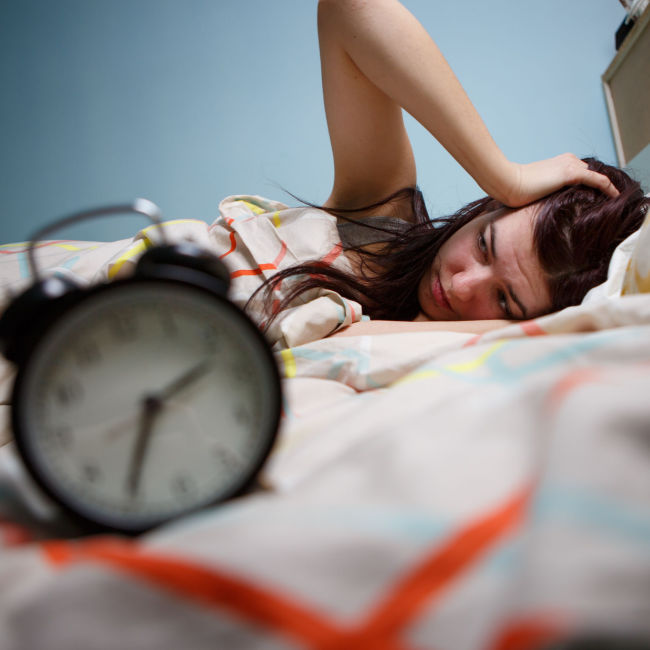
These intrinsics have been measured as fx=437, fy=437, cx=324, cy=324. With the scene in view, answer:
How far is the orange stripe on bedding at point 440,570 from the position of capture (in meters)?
0.16

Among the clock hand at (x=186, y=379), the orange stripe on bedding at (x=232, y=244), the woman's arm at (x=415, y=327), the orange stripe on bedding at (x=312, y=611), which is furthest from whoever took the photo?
the orange stripe on bedding at (x=232, y=244)

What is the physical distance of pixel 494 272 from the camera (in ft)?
3.02

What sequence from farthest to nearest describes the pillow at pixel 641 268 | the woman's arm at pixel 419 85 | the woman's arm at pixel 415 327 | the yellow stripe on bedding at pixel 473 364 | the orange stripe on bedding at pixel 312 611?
the woman's arm at pixel 419 85, the woman's arm at pixel 415 327, the pillow at pixel 641 268, the yellow stripe on bedding at pixel 473 364, the orange stripe on bedding at pixel 312 611

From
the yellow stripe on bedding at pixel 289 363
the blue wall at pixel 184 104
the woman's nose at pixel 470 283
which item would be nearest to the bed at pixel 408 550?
the yellow stripe on bedding at pixel 289 363

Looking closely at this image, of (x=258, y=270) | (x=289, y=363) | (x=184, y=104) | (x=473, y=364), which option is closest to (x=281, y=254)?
(x=258, y=270)

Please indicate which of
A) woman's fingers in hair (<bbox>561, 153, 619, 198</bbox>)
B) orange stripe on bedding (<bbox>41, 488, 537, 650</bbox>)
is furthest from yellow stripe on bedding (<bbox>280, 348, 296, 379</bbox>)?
woman's fingers in hair (<bbox>561, 153, 619, 198</bbox>)

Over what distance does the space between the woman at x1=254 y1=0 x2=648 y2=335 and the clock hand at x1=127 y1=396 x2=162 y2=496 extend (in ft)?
1.77

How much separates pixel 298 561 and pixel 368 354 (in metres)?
0.38

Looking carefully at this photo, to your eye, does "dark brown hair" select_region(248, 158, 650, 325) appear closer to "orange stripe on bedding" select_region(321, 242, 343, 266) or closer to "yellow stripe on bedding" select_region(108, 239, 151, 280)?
"orange stripe on bedding" select_region(321, 242, 343, 266)

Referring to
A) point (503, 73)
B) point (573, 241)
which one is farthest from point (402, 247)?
point (503, 73)

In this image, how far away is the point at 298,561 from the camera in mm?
183

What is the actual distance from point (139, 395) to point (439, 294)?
833mm

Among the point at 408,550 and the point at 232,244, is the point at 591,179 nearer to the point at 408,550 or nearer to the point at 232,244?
the point at 232,244

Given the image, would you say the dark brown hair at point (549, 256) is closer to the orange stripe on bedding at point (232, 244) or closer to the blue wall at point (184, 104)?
the orange stripe on bedding at point (232, 244)
